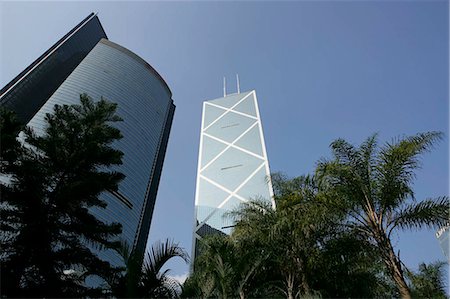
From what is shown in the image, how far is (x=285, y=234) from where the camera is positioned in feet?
35.7

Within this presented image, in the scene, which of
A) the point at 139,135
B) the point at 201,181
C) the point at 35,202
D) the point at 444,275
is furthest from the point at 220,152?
the point at 35,202

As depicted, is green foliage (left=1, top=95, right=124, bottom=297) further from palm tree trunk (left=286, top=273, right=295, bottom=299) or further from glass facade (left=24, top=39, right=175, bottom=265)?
glass facade (left=24, top=39, right=175, bottom=265)

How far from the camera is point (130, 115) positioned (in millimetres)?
64625

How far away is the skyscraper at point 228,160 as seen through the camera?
173 feet

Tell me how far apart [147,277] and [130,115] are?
61073mm

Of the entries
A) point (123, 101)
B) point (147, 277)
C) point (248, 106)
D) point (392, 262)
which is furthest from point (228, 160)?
point (147, 277)

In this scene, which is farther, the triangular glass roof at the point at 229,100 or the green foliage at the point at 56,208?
the triangular glass roof at the point at 229,100

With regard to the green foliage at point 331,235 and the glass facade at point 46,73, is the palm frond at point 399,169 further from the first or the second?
the glass facade at point 46,73

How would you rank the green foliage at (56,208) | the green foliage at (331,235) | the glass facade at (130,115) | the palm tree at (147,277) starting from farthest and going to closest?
the glass facade at (130,115) < the green foliage at (56,208) < the green foliage at (331,235) < the palm tree at (147,277)

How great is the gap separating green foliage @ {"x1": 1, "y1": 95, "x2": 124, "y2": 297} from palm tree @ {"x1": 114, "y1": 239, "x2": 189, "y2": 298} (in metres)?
3.89

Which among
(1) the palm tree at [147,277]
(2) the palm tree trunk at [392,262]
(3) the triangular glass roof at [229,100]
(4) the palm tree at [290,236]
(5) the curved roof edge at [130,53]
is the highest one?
(5) the curved roof edge at [130,53]

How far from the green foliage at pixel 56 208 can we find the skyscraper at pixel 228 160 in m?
36.7

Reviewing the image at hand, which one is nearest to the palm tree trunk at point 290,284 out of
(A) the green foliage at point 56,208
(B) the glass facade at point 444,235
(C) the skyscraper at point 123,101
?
(B) the glass facade at point 444,235

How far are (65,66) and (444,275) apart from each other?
74330 millimetres
